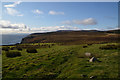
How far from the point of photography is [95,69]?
12.3 meters

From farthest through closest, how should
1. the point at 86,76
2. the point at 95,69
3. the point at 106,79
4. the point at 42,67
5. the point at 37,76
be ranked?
the point at 42,67 → the point at 95,69 → the point at 37,76 → the point at 86,76 → the point at 106,79

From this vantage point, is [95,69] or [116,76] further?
[95,69]

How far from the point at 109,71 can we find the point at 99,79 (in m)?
2.16

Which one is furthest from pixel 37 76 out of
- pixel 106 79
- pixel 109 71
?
pixel 109 71

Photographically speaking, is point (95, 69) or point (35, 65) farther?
point (35, 65)

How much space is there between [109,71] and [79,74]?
3137mm

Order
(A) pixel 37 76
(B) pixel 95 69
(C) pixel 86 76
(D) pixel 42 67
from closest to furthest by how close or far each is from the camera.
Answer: (C) pixel 86 76
(A) pixel 37 76
(B) pixel 95 69
(D) pixel 42 67

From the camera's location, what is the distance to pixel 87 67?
1301cm

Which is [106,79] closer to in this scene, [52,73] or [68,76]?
[68,76]

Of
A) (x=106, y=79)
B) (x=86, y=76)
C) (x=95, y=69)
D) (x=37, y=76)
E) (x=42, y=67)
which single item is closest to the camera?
(x=106, y=79)

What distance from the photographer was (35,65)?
14516 millimetres

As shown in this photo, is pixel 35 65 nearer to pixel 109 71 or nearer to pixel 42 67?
pixel 42 67

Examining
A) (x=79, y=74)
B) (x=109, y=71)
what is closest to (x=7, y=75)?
(x=79, y=74)

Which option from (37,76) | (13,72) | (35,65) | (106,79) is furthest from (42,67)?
(106,79)
